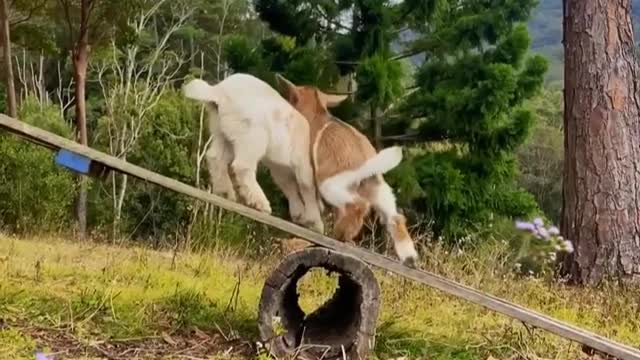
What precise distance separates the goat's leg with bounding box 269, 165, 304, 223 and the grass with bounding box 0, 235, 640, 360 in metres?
0.41

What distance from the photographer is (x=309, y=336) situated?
10.4 feet

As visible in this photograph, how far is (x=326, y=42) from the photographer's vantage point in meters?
12.9

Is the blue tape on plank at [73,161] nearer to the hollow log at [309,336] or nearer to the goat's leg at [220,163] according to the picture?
the goat's leg at [220,163]

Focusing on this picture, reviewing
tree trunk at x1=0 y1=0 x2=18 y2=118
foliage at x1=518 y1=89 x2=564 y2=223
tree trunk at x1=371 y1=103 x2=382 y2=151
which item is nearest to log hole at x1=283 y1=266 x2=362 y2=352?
tree trunk at x1=0 y1=0 x2=18 y2=118

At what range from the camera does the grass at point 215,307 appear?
10.4 feet

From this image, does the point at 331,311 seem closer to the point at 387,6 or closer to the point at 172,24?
the point at 387,6

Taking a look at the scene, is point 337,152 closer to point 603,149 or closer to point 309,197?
point 309,197

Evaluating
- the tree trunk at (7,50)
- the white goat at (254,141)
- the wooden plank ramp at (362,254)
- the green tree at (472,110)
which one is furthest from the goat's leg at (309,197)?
the green tree at (472,110)

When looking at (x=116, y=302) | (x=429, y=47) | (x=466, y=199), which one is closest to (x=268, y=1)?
(x=429, y=47)

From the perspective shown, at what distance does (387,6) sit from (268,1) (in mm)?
1681

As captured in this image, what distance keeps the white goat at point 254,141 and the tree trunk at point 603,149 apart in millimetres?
2870

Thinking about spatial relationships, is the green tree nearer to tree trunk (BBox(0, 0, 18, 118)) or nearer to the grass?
tree trunk (BBox(0, 0, 18, 118))

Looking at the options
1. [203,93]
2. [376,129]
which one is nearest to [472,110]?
[376,129]

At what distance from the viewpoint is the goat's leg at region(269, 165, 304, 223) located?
3.35 metres
